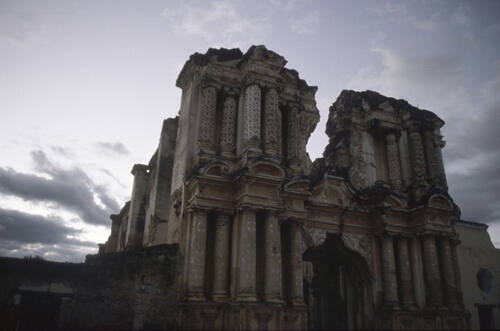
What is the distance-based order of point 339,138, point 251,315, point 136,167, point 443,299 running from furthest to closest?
point 136,167 < point 339,138 < point 443,299 < point 251,315

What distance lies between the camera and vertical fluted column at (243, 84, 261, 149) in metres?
13.2

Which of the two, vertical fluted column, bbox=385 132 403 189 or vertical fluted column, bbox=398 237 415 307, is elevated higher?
vertical fluted column, bbox=385 132 403 189

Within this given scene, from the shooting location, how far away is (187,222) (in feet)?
41.0

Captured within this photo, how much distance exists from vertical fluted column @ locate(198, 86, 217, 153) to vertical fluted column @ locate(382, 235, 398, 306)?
685 centimetres

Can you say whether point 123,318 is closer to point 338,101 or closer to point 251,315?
point 251,315

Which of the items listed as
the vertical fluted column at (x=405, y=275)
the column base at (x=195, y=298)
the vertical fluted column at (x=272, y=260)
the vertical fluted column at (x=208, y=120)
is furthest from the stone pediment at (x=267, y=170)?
the vertical fluted column at (x=405, y=275)

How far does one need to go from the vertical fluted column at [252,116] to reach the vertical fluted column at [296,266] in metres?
2.89

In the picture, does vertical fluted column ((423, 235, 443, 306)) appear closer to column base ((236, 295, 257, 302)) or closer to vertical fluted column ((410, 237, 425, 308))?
vertical fluted column ((410, 237, 425, 308))

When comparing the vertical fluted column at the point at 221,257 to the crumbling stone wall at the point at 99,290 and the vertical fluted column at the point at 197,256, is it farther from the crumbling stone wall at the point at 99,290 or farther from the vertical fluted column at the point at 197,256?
the crumbling stone wall at the point at 99,290

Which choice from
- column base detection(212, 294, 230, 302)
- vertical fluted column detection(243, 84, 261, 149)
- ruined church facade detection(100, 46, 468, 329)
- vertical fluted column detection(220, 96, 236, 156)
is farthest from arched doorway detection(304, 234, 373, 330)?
vertical fluted column detection(220, 96, 236, 156)

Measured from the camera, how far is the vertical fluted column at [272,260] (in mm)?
11508

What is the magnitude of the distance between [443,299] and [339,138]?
689 cm

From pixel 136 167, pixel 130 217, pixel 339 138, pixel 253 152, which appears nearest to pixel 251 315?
pixel 253 152

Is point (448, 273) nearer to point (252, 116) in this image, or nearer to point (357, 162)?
point (357, 162)
